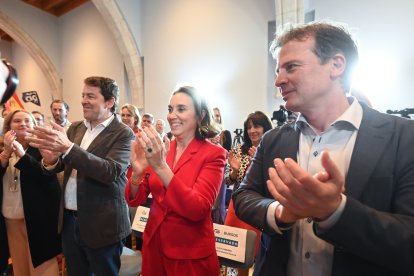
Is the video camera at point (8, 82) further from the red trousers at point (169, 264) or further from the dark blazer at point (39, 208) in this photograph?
the dark blazer at point (39, 208)

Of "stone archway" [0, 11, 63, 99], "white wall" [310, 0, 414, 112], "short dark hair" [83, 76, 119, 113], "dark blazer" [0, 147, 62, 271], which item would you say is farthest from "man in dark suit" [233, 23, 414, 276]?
"stone archway" [0, 11, 63, 99]

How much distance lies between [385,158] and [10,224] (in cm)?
274


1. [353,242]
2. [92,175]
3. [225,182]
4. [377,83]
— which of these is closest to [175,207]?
[92,175]

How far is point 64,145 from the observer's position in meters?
1.53

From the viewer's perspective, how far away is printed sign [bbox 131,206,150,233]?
1953 millimetres

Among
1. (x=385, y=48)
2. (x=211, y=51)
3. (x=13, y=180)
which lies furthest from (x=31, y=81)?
(x=385, y=48)

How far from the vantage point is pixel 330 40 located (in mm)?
906

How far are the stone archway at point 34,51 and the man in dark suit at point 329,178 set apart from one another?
10.1 meters

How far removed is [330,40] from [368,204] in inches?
21.6

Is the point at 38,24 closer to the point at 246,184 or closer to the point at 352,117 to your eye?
the point at 246,184

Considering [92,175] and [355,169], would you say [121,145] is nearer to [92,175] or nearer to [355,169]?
[92,175]

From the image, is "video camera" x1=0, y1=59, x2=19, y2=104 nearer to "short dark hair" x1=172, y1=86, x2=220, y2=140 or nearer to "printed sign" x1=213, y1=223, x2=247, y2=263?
"short dark hair" x1=172, y1=86, x2=220, y2=140

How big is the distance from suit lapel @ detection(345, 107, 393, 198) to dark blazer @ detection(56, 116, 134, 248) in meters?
1.32

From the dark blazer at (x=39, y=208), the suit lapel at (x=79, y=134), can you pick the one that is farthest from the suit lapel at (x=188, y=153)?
the dark blazer at (x=39, y=208)
